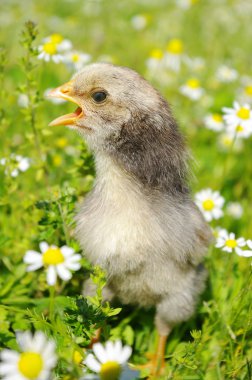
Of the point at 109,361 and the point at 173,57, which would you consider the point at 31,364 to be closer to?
the point at 109,361

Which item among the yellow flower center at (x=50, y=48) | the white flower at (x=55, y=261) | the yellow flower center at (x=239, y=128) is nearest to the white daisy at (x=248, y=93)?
the yellow flower center at (x=239, y=128)

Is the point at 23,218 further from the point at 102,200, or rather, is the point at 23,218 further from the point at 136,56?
the point at 136,56

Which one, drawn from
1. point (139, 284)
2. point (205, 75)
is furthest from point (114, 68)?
point (205, 75)

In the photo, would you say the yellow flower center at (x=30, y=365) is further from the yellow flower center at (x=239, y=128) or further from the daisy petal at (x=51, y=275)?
the yellow flower center at (x=239, y=128)

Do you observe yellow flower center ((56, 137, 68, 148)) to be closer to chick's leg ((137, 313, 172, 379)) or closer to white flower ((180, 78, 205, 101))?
white flower ((180, 78, 205, 101))

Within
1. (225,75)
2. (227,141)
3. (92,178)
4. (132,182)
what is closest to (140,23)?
(225,75)

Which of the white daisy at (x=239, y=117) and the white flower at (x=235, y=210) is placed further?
the white flower at (x=235, y=210)
